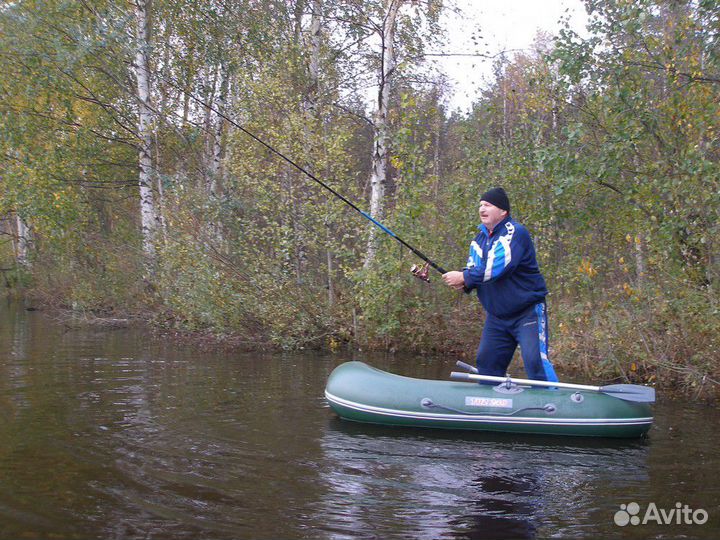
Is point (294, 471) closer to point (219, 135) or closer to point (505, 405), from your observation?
point (505, 405)

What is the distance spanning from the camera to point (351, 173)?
11180 millimetres

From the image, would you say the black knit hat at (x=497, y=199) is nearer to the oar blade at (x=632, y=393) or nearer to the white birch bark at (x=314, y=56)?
the oar blade at (x=632, y=393)

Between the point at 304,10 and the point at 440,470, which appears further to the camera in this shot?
the point at 304,10

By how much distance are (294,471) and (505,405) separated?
181cm

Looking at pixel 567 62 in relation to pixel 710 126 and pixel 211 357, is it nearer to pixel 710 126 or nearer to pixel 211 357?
pixel 710 126

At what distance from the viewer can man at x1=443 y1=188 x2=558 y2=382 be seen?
206 inches

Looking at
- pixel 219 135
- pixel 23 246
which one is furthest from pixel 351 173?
pixel 23 246

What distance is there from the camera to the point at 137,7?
1330cm

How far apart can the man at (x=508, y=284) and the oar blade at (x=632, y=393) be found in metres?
0.43

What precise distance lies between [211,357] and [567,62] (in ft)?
18.8

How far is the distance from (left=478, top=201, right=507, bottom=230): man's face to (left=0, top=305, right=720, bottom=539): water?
166 centimetres

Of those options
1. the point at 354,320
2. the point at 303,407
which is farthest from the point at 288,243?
the point at 303,407

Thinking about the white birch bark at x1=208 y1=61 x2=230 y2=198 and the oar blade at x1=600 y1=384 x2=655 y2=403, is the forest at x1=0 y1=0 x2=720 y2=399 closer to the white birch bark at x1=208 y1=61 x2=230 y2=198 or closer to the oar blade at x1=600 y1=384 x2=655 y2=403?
the white birch bark at x1=208 y1=61 x2=230 y2=198

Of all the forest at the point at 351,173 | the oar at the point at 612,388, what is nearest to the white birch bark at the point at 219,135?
the forest at the point at 351,173
